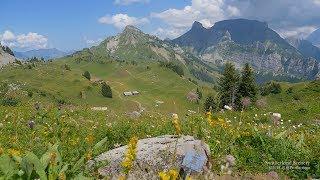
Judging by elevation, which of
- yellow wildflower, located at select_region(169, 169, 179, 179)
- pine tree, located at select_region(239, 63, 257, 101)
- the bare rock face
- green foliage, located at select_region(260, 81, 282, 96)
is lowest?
green foliage, located at select_region(260, 81, 282, 96)

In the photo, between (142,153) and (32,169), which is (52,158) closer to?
(32,169)

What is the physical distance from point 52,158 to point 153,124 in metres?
8.46

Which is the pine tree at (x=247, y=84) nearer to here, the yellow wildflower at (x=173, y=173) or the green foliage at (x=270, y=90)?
the green foliage at (x=270, y=90)

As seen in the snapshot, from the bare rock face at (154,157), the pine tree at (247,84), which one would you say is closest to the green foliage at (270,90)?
the pine tree at (247,84)

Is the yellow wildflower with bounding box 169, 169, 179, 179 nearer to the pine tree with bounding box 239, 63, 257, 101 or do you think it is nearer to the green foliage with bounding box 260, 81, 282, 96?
the pine tree with bounding box 239, 63, 257, 101

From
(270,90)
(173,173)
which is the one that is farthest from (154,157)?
(270,90)

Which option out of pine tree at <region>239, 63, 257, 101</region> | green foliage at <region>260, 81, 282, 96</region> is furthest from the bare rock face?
green foliage at <region>260, 81, 282, 96</region>

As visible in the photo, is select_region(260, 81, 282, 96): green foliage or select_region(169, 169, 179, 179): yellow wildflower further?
select_region(260, 81, 282, 96): green foliage

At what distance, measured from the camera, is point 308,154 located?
9570 millimetres

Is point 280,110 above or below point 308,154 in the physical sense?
below

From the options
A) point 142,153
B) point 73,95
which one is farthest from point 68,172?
point 73,95

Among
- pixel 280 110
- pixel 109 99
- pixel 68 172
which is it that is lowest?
pixel 109 99

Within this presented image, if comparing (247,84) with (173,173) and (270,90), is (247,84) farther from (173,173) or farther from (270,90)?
(173,173)

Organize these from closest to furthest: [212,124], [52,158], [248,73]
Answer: [52,158] < [212,124] < [248,73]
